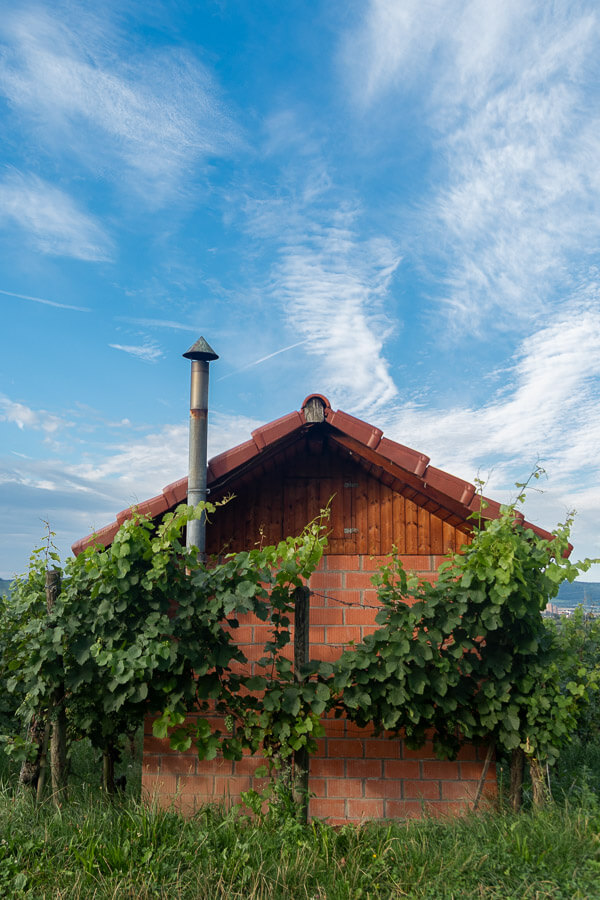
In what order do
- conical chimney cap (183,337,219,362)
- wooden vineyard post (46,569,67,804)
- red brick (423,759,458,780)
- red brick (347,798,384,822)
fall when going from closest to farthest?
wooden vineyard post (46,569,67,804)
red brick (347,798,384,822)
red brick (423,759,458,780)
conical chimney cap (183,337,219,362)

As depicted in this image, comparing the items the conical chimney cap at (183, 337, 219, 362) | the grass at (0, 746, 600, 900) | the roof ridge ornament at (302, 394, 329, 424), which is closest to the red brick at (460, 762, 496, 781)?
the grass at (0, 746, 600, 900)

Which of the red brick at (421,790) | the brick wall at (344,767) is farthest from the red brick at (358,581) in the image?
the red brick at (421,790)

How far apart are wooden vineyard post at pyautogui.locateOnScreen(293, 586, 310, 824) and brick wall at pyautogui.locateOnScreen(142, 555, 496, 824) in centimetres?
51

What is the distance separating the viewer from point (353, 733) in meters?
5.85

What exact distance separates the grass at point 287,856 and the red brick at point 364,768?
656mm

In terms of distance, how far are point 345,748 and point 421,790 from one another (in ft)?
2.37

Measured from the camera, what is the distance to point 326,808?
18.8 feet

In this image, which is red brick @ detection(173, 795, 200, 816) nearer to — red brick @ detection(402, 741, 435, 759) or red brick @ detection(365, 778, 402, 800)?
red brick @ detection(365, 778, 402, 800)

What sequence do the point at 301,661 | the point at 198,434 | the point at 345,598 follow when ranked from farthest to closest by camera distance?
the point at 198,434 → the point at 345,598 → the point at 301,661

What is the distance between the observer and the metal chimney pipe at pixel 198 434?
19.7 feet

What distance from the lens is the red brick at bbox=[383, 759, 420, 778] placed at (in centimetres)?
580

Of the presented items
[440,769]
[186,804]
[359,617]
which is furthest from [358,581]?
[186,804]

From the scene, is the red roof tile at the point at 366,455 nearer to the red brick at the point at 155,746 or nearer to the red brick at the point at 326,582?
the red brick at the point at 326,582

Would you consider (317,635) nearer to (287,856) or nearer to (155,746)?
(155,746)
